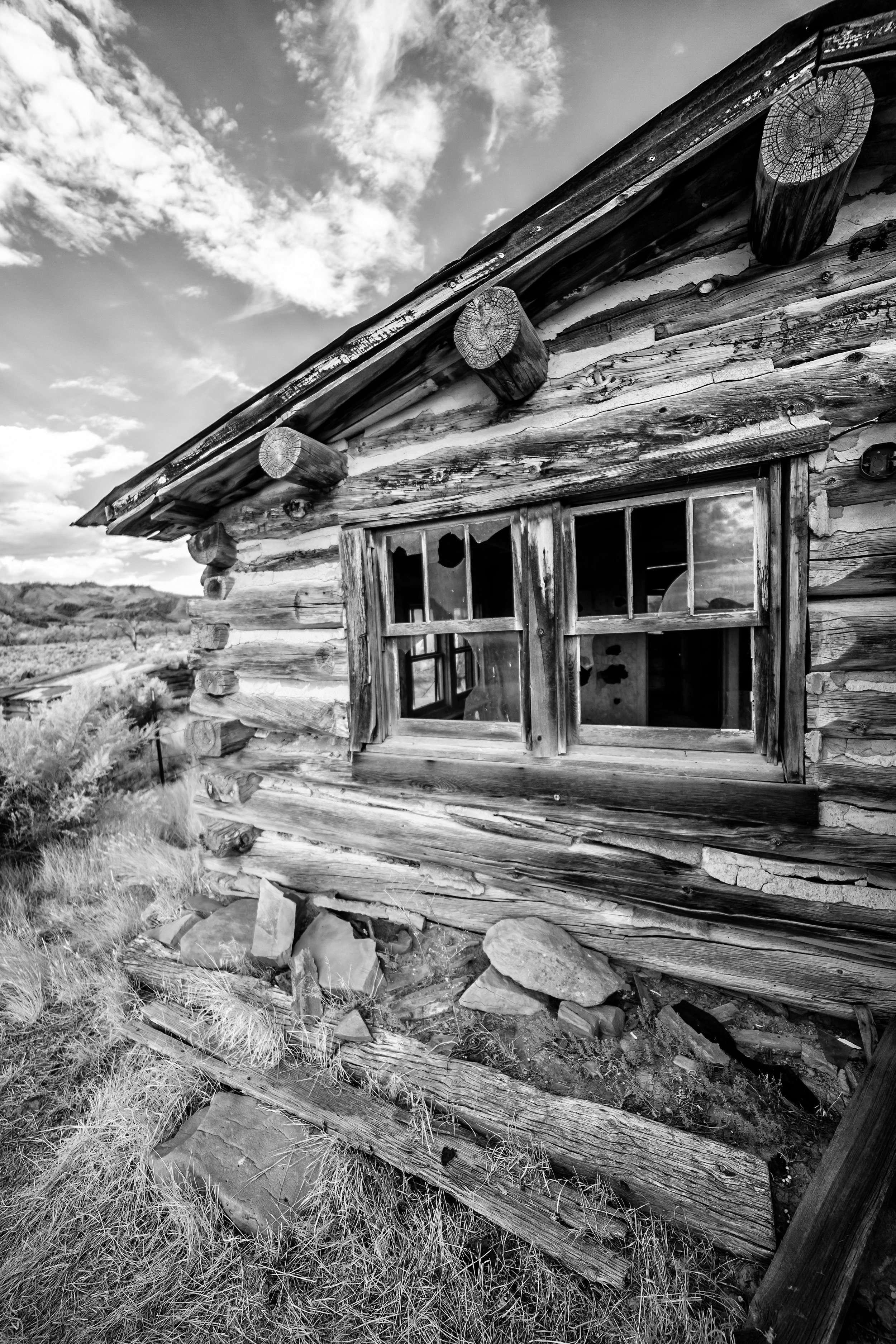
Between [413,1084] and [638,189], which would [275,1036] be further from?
[638,189]

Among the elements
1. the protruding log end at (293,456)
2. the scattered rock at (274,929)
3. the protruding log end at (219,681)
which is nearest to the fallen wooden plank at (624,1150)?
the scattered rock at (274,929)

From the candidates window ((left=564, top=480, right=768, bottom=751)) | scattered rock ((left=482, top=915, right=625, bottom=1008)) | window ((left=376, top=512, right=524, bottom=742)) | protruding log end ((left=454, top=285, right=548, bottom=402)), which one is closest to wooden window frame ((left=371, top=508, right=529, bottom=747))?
window ((left=376, top=512, right=524, bottom=742))

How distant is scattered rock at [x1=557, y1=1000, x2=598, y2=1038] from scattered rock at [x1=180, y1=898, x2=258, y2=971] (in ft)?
6.84

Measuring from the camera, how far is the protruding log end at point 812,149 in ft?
6.54

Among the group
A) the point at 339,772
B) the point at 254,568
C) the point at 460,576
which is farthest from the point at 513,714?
the point at 254,568

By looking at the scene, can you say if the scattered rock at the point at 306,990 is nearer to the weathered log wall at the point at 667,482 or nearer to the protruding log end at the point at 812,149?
the weathered log wall at the point at 667,482

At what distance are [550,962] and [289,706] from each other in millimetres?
2425

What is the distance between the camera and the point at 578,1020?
2.83 meters

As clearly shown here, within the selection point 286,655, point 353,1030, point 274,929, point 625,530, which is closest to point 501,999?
point 353,1030

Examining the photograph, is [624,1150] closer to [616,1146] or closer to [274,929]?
[616,1146]

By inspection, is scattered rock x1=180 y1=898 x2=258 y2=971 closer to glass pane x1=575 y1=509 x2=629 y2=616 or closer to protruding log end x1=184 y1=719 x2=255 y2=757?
protruding log end x1=184 y1=719 x2=255 y2=757

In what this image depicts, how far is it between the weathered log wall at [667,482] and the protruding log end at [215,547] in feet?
2.13

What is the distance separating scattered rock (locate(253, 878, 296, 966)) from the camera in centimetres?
351

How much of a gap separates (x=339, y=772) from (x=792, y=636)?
2839 mm
